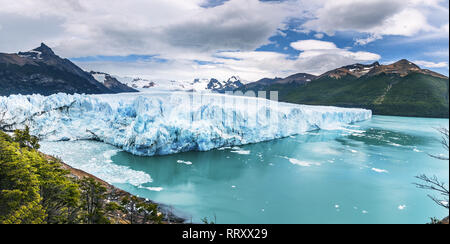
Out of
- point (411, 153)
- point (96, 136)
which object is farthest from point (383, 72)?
point (96, 136)

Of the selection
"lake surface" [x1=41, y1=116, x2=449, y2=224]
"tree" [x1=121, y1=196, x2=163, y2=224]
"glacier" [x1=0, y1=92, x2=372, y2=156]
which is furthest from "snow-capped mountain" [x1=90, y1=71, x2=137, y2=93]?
"tree" [x1=121, y1=196, x2=163, y2=224]

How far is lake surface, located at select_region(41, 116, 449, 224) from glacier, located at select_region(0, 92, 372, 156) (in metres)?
1.10

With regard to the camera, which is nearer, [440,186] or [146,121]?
[440,186]

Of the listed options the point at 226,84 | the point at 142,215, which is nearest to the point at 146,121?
the point at 142,215

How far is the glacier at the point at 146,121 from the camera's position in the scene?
16.3 m

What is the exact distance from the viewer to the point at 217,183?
Result: 11805 millimetres

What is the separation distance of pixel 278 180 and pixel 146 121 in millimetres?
10393

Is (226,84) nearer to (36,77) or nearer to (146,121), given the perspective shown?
(36,77)

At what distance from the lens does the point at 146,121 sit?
54.3 feet

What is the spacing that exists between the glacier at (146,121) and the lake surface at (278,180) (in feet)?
3.60

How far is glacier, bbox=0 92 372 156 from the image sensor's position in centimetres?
1634

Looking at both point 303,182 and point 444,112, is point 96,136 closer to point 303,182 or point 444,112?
point 303,182

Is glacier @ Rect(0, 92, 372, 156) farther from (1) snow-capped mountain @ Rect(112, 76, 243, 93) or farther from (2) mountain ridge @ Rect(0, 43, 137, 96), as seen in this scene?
(1) snow-capped mountain @ Rect(112, 76, 243, 93)

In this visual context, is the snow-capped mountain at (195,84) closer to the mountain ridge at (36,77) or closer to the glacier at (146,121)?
the mountain ridge at (36,77)
